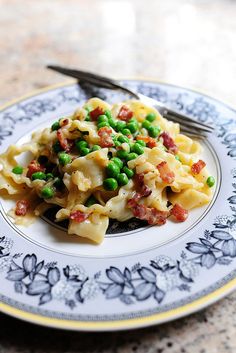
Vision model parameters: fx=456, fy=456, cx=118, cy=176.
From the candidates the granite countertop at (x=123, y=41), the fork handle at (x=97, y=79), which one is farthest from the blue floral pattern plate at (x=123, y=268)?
the granite countertop at (x=123, y=41)

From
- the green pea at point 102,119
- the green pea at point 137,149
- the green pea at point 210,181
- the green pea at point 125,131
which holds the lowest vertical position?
the green pea at point 210,181

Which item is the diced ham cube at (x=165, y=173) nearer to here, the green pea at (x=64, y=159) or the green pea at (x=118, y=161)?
the green pea at (x=118, y=161)

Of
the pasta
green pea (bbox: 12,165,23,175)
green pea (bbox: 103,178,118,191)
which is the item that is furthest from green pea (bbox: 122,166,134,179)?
green pea (bbox: 12,165,23,175)

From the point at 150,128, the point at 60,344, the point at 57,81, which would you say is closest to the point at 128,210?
the point at 150,128

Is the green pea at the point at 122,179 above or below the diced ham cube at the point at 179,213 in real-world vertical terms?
above

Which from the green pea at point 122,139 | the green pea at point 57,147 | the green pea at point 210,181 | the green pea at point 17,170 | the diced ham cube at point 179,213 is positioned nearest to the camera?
the diced ham cube at point 179,213

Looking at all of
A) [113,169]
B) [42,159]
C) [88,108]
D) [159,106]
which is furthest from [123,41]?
[113,169]

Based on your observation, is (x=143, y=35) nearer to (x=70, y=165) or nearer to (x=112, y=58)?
(x=112, y=58)
